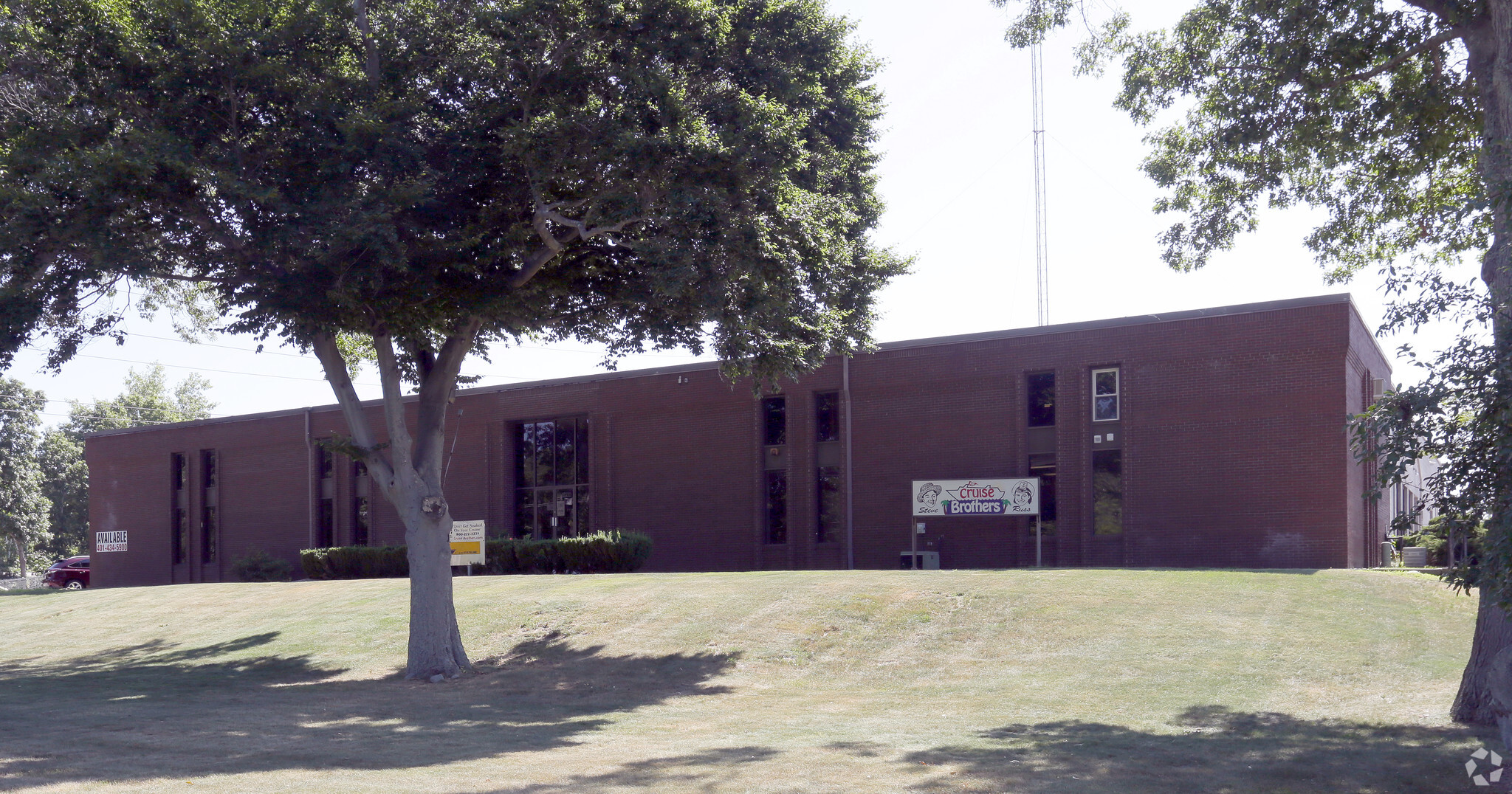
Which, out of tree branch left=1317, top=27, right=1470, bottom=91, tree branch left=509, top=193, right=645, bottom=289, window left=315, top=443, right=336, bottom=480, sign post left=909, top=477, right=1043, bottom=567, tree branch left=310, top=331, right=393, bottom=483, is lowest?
sign post left=909, top=477, right=1043, bottom=567

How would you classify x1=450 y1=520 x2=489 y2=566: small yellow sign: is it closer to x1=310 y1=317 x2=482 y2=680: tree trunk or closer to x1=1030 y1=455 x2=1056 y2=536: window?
x1=310 y1=317 x2=482 y2=680: tree trunk

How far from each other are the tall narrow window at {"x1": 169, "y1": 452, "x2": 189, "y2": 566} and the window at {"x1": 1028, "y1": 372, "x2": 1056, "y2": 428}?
3491 centimetres

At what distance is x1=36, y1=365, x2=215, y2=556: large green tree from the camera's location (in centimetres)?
7425

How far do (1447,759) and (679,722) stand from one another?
25.4 ft

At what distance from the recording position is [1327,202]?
706 inches

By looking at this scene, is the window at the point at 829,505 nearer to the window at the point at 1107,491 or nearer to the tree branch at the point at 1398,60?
the window at the point at 1107,491

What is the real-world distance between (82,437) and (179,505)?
41.3 m

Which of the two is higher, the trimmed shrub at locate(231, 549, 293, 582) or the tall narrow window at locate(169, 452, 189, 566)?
the tall narrow window at locate(169, 452, 189, 566)

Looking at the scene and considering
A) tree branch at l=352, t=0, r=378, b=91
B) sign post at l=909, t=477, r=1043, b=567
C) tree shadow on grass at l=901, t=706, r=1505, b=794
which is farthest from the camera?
sign post at l=909, t=477, r=1043, b=567

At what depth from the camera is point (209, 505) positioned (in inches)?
1948

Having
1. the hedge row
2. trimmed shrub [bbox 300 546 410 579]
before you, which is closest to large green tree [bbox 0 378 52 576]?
trimmed shrub [bbox 300 546 410 579]

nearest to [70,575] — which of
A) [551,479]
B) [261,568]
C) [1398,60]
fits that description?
[261,568]

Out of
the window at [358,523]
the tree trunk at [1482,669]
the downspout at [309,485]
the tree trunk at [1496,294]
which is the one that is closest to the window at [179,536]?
the downspout at [309,485]

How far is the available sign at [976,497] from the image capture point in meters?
30.6
